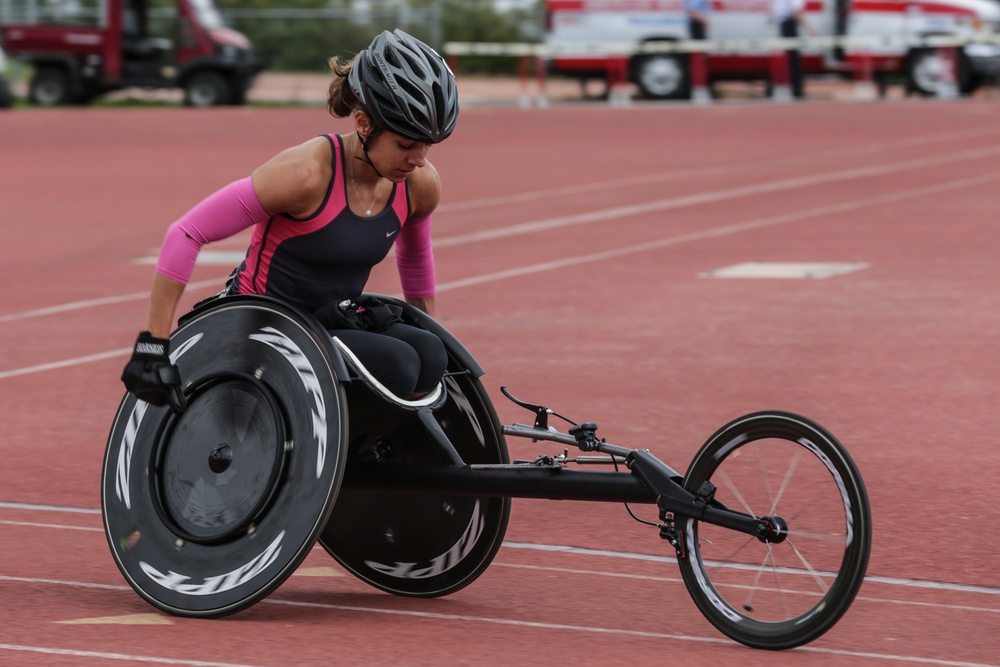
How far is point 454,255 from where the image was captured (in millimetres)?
15586

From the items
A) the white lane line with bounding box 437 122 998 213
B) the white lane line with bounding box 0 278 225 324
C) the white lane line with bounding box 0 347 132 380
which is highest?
the white lane line with bounding box 0 347 132 380

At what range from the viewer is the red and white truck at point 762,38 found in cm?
3403

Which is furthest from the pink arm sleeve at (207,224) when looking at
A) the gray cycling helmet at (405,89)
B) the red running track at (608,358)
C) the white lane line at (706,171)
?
the white lane line at (706,171)

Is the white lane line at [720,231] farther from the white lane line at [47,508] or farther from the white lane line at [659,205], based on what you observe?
the white lane line at [47,508]

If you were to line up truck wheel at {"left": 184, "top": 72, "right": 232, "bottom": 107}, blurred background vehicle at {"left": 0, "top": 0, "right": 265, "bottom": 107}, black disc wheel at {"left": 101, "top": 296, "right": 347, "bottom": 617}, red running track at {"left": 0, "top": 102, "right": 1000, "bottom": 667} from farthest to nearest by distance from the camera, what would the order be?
truck wheel at {"left": 184, "top": 72, "right": 232, "bottom": 107}
blurred background vehicle at {"left": 0, "top": 0, "right": 265, "bottom": 107}
red running track at {"left": 0, "top": 102, "right": 1000, "bottom": 667}
black disc wheel at {"left": 101, "top": 296, "right": 347, "bottom": 617}

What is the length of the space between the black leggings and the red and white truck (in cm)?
2966

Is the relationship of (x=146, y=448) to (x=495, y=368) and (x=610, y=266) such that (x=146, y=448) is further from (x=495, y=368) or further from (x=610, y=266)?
(x=610, y=266)

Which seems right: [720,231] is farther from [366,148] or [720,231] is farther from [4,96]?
[4,96]

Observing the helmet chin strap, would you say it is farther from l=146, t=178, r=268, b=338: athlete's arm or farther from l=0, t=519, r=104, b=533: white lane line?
l=0, t=519, r=104, b=533: white lane line

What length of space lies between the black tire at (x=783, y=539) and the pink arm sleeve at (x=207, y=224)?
149 cm

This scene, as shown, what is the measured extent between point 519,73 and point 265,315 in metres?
43.7

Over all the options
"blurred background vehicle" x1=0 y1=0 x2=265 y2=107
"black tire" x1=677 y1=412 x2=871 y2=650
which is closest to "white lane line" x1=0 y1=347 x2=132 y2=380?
→ "black tire" x1=677 y1=412 x2=871 y2=650

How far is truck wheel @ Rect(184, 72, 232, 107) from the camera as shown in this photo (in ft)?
121

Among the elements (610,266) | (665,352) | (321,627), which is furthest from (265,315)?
(610,266)
